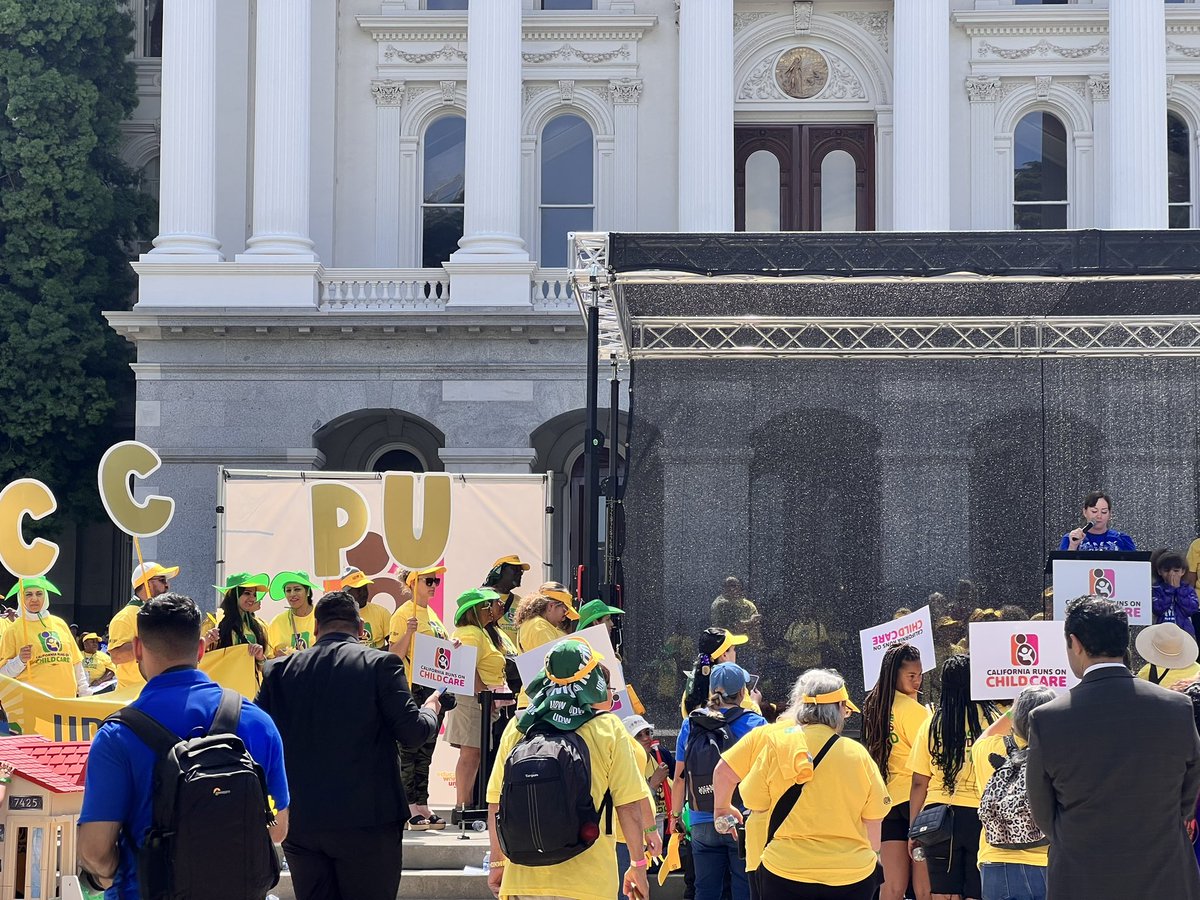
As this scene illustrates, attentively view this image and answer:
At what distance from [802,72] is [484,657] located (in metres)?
19.6

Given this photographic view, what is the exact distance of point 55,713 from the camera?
1089cm

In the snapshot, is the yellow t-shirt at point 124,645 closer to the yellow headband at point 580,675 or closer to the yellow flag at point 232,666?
the yellow flag at point 232,666

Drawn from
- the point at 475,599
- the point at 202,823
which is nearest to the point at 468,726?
the point at 475,599

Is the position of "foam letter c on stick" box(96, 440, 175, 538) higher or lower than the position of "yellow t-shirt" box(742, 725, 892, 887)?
higher

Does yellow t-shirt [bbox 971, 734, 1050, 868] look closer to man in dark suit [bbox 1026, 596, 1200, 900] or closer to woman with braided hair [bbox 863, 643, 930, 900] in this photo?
woman with braided hair [bbox 863, 643, 930, 900]

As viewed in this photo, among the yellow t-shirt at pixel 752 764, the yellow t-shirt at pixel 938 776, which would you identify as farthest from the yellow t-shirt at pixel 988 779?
the yellow t-shirt at pixel 752 764

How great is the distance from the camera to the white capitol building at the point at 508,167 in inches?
1044

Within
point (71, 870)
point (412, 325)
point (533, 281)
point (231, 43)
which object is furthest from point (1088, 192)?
point (71, 870)

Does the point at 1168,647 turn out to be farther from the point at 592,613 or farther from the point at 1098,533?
the point at 1098,533

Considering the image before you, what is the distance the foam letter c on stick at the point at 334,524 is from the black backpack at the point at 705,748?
7.03 meters

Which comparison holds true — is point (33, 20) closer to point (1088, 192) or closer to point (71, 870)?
point (1088, 192)

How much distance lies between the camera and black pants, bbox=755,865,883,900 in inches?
283

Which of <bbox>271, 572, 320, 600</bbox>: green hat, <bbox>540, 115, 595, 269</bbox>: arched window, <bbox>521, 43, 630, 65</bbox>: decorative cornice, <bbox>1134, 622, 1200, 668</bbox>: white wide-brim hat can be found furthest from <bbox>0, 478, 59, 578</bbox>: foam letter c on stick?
<bbox>521, 43, 630, 65</bbox>: decorative cornice

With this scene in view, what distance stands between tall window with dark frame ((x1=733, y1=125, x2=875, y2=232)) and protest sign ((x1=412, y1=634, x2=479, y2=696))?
18614 mm
